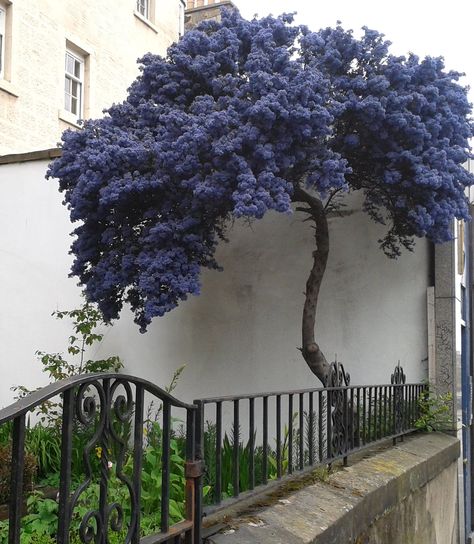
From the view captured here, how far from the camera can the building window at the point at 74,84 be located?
15078mm

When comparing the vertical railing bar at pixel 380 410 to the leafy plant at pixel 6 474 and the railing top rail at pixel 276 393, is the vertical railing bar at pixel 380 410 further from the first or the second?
the leafy plant at pixel 6 474

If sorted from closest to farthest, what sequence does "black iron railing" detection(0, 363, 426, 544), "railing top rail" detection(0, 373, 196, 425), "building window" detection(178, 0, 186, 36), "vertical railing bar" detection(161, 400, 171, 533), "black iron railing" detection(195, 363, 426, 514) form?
"railing top rail" detection(0, 373, 196, 425) → "black iron railing" detection(0, 363, 426, 544) → "vertical railing bar" detection(161, 400, 171, 533) → "black iron railing" detection(195, 363, 426, 514) → "building window" detection(178, 0, 186, 36)

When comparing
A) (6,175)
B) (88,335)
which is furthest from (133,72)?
(88,335)

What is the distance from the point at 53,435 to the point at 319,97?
13.4 ft

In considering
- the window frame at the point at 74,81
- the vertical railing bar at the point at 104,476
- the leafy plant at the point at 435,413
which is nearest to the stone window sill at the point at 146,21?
the window frame at the point at 74,81

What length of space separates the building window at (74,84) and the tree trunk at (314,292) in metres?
10.0

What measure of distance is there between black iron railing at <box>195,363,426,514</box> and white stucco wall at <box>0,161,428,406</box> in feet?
2.21

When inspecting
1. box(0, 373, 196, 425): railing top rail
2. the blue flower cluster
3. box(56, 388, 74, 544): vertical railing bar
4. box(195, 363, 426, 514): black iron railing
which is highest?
the blue flower cluster

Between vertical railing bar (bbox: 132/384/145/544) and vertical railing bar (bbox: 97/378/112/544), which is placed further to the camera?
vertical railing bar (bbox: 132/384/145/544)

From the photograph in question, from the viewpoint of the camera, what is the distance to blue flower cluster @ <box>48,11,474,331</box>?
524cm

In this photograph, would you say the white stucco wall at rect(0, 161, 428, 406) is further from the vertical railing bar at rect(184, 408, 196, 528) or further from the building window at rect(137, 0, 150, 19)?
the building window at rect(137, 0, 150, 19)

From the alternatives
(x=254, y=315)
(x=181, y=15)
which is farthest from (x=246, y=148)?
(x=181, y=15)

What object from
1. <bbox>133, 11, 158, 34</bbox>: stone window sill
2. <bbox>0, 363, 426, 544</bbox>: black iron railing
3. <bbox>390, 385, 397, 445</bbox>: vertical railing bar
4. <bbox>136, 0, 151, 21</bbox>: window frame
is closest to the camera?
<bbox>0, 363, 426, 544</bbox>: black iron railing

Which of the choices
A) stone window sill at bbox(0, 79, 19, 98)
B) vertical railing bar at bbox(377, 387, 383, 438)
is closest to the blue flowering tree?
vertical railing bar at bbox(377, 387, 383, 438)
